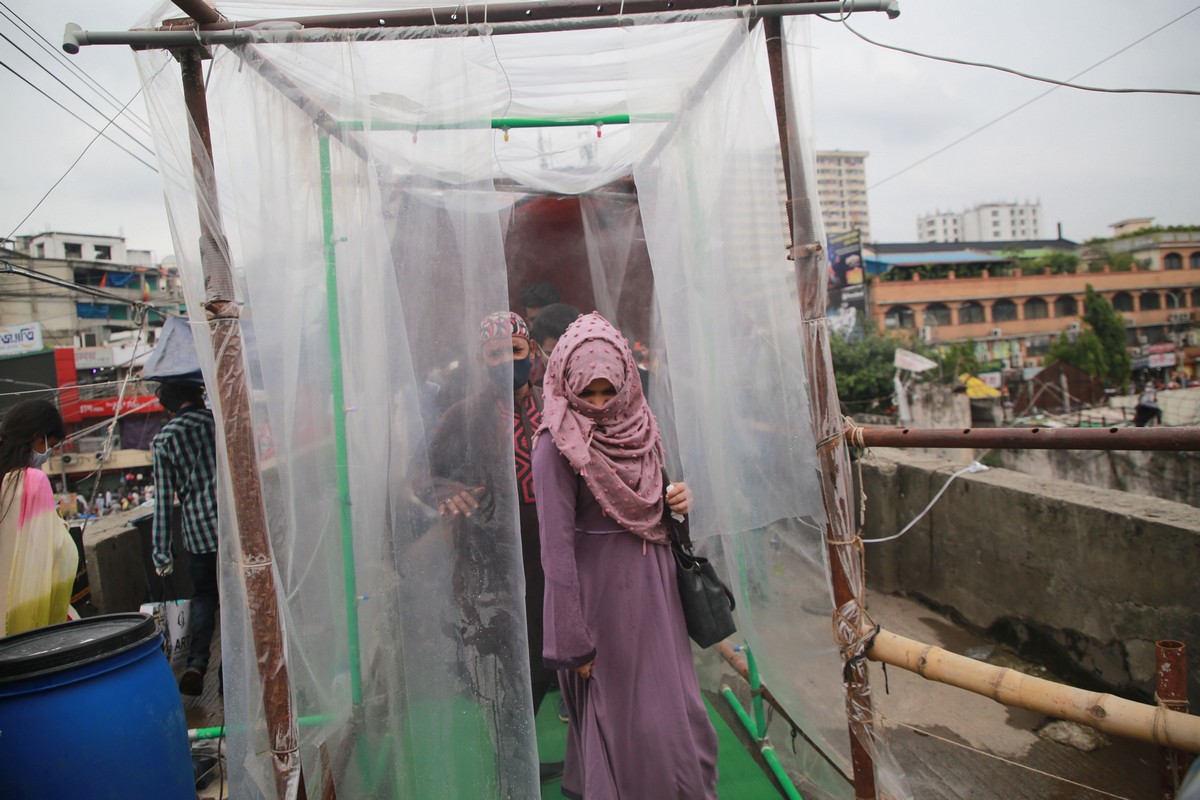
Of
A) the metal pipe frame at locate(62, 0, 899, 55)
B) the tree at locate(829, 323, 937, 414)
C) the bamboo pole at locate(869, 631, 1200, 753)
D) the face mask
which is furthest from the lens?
the tree at locate(829, 323, 937, 414)

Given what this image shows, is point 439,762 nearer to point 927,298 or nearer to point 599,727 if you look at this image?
point 599,727

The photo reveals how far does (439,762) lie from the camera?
173 centimetres

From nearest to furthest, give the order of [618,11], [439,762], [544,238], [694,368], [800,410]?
[439,762] → [618,11] → [800,410] → [694,368] → [544,238]

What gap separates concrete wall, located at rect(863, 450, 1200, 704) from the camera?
2330mm

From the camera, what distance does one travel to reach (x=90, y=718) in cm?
155

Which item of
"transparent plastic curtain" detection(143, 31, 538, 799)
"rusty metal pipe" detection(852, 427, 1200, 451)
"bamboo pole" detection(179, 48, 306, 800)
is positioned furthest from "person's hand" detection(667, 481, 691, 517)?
"bamboo pole" detection(179, 48, 306, 800)

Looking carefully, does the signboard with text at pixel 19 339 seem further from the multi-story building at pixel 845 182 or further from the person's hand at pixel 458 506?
the multi-story building at pixel 845 182

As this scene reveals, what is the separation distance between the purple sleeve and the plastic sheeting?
0.18m

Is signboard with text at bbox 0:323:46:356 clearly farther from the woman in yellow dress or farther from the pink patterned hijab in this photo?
the pink patterned hijab

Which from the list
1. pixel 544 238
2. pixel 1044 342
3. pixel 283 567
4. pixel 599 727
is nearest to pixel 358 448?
pixel 283 567

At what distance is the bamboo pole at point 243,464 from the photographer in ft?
5.68

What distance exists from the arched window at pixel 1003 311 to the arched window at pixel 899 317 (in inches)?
227

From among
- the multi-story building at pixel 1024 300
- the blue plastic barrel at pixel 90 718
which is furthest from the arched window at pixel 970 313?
the blue plastic barrel at pixel 90 718

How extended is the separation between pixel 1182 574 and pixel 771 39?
7.59 ft
